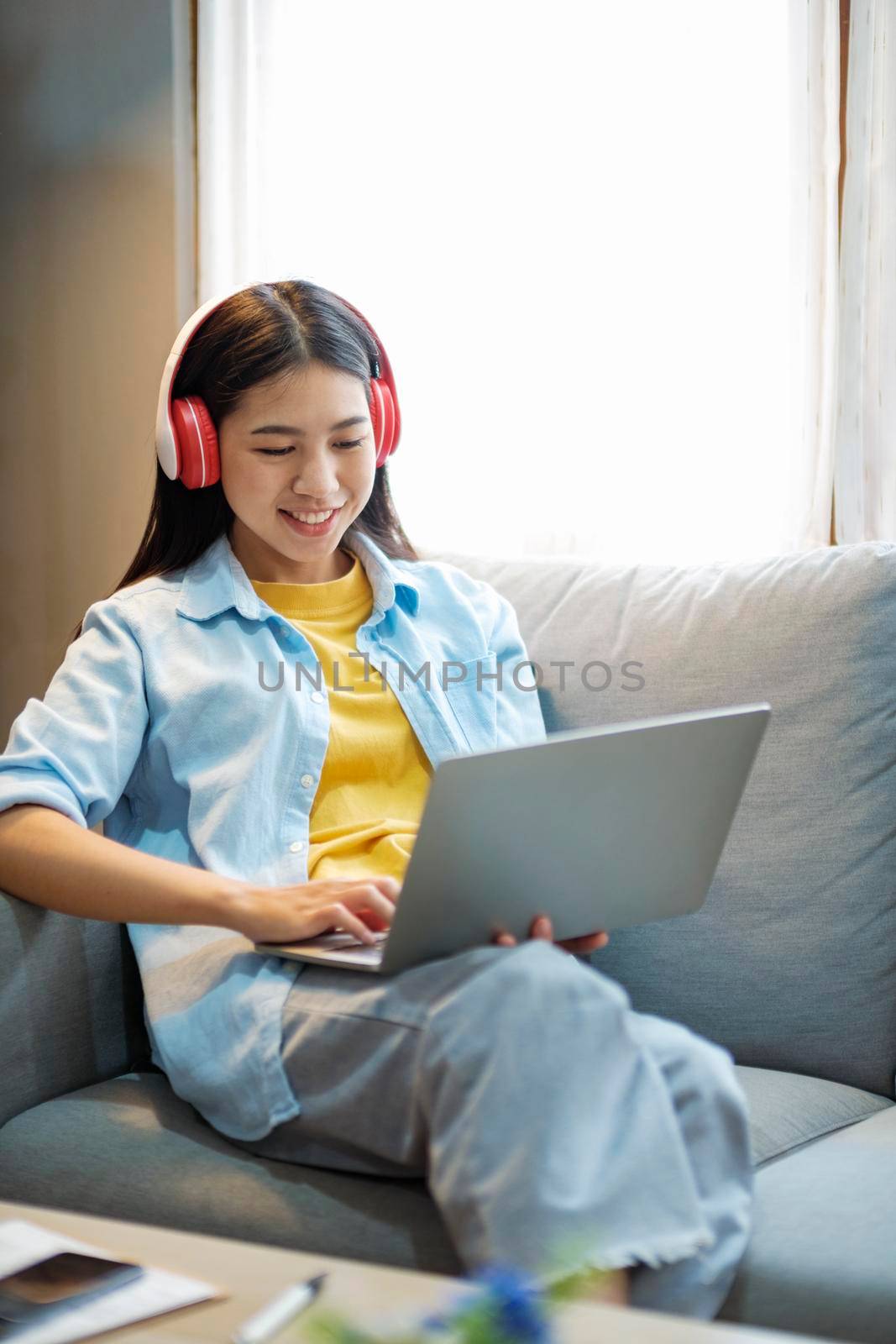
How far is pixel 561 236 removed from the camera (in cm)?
209

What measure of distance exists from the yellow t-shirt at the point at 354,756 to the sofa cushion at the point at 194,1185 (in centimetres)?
28

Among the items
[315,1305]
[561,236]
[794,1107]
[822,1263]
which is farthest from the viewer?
[561,236]

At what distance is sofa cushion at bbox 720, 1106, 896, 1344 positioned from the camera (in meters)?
0.98

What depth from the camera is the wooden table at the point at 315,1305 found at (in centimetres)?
69

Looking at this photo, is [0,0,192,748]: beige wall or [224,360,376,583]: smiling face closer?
[224,360,376,583]: smiling face

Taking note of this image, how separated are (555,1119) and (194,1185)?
398mm

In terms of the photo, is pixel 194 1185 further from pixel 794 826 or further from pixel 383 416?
pixel 383 416

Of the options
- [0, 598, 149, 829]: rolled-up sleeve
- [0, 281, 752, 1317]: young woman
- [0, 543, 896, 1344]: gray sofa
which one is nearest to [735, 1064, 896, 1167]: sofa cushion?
[0, 543, 896, 1344]: gray sofa

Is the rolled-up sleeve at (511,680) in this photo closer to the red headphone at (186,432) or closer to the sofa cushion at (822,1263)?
the red headphone at (186,432)

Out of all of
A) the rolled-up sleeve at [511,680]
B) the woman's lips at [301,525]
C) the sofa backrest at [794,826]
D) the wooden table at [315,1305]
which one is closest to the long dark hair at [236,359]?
the woman's lips at [301,525]

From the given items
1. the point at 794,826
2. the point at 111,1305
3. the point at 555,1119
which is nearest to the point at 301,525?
the point at 794,826

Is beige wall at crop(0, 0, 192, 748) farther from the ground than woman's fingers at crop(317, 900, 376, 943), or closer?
farther from the ground

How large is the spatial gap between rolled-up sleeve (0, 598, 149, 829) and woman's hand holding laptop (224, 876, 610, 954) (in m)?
0.23

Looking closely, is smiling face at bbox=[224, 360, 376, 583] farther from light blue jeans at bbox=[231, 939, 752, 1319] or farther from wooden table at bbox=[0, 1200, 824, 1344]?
wooden table at bbox=[0, 1200, 824, 1344]
